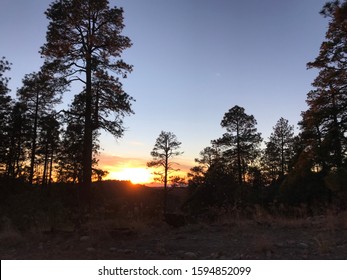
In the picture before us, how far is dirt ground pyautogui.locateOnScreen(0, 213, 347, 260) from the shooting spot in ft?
21.4

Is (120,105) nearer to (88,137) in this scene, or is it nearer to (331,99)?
(88,137)

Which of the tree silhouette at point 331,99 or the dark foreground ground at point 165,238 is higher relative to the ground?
the tree silhouette at point 331,99

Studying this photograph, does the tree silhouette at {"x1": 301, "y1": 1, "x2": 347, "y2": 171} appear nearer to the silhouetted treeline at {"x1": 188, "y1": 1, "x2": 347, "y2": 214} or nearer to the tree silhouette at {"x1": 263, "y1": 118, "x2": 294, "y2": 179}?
the silhouetted treeline at {"x1": 188, "y1": 1, "x2": 347, "y2": 214}

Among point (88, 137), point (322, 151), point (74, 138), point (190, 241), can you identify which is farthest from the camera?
point (74, 138)

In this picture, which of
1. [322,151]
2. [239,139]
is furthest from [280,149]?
[322,151]

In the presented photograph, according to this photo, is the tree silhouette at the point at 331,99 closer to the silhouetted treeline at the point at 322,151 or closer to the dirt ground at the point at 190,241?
the silhouetted treeline at the point at 322,151

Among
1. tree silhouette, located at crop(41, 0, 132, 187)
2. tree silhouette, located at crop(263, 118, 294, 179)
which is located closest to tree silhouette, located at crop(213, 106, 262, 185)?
tree silhouette, located at crop(263, 118, 294, 179)

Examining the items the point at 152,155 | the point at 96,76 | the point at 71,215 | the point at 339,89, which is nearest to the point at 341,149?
the point at 339,89

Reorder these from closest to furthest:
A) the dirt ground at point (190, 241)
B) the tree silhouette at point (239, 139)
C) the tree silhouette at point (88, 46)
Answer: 1. the dirt ground at point (190, 241)
2. the tree silhouette at point (88, 46)
3. the tree silhouette at point (239, 139)

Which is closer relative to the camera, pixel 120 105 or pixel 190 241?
pixel 190 241

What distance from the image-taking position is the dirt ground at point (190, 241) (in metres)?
6.52

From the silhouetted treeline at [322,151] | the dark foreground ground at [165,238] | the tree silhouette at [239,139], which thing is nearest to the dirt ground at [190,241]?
the dark foreground ground at [165,238]

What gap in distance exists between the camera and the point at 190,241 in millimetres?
7961

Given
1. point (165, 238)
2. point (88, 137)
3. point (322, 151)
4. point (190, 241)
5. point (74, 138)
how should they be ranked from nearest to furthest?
point (190, 241)
point (165, 238)
point (88, 137)
point (322, 151)
point (74, 138)
